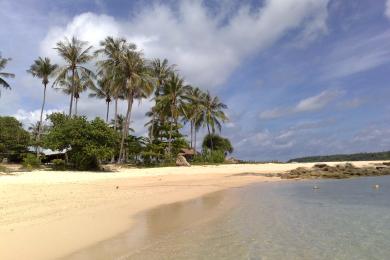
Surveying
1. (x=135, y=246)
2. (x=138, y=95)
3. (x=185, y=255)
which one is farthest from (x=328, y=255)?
(x=138, y=95)

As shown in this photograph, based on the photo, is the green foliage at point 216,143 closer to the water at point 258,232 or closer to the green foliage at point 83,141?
the green foliage at point 83,141

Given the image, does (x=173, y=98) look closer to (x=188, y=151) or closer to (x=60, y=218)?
(x=188, y=151)

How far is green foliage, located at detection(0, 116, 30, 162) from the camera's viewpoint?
137 ft

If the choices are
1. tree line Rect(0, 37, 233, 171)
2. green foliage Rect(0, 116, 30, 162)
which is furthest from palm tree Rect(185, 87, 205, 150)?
green foliage Rect(0, 116, 30, 162)

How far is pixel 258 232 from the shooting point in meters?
9.38

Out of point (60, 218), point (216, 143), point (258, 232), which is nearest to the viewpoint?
point (258, 232)

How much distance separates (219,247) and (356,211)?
7286 millimetres

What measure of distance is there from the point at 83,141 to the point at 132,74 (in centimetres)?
1377

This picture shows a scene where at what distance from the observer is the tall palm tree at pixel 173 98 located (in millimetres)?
46906

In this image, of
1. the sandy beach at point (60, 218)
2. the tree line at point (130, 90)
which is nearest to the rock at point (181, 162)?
the tree line at point (130, 90)

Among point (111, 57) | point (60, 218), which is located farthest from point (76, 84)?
point (60, 218)

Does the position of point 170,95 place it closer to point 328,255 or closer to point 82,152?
point 82,152

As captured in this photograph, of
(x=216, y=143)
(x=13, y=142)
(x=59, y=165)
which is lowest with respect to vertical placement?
(x=59, y=165)

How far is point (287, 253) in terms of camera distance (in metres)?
7.45
